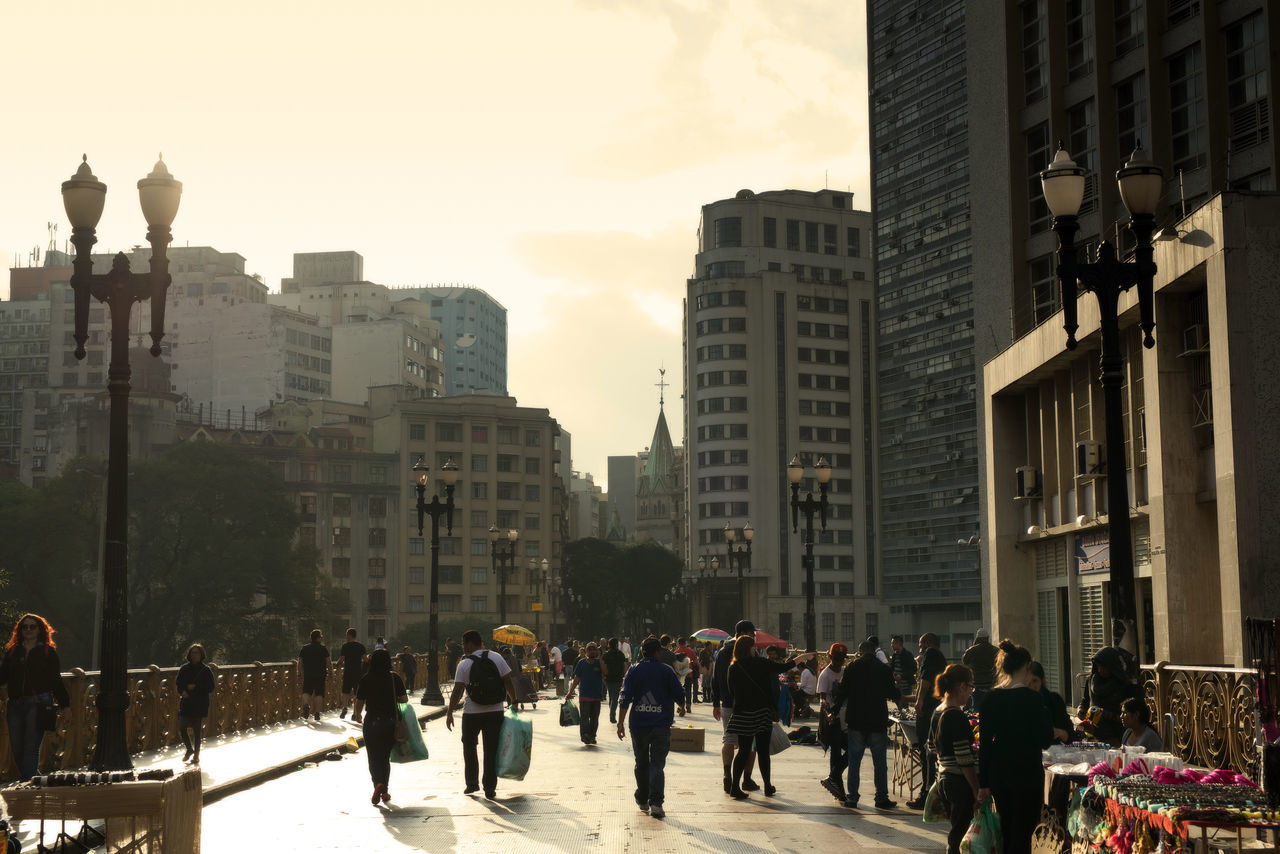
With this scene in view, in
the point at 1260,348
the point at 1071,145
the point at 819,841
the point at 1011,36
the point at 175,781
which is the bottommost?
the point at 819,841

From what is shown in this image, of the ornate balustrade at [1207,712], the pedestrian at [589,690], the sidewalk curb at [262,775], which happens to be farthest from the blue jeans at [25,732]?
the pedestrian at [589,690]

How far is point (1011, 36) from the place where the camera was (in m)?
35.5

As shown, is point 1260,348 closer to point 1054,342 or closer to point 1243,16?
point 1054,342

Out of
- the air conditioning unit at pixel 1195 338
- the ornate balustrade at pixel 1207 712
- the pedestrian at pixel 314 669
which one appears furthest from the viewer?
the pedestrian at pixel 314 669

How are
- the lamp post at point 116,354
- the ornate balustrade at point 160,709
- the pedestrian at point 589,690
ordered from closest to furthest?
the lamp post at point 116,354, the ornate balustrade at point 160,709, the pedestrian at point 589,690

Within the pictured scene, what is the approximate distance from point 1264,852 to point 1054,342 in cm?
2121

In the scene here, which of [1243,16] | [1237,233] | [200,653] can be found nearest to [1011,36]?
[1243,16]

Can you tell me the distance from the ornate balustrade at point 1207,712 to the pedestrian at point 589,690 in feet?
37.9

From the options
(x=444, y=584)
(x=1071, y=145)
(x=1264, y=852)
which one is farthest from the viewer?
(x=444, y=584)

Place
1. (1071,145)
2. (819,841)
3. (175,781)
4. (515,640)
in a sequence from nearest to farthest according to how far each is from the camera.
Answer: (175,781)
(819,841)
(1071,145)
(515,640)

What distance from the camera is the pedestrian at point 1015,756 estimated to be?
9.69 meters

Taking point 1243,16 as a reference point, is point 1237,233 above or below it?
below

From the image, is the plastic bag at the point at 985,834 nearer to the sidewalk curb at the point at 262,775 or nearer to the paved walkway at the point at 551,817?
the paved walkway at the point at 551,817

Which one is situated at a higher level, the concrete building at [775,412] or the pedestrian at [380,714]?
the concrete building at [775,412]
